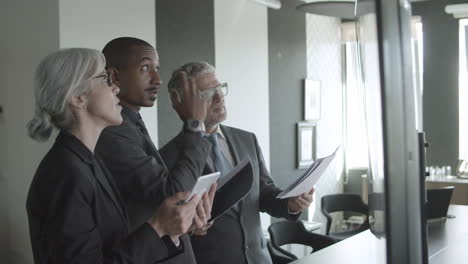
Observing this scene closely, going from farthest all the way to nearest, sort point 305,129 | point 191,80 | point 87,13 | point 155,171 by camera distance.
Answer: point 305,129 < point 87,13 < point 191,80 < point 155,171

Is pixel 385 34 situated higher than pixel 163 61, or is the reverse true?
pixel 163 61

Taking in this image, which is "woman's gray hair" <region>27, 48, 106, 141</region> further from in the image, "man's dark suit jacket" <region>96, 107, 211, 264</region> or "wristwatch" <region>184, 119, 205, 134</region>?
"wristwatch" <region>184, 119, 205, 134</region>

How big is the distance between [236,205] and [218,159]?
0.69 feet

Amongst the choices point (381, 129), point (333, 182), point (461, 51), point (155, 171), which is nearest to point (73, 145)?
point (155, 171)

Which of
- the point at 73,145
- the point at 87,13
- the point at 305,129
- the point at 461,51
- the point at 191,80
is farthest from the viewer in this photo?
the point at 461,51

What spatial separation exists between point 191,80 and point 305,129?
13.5ft

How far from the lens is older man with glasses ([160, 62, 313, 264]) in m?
2.00

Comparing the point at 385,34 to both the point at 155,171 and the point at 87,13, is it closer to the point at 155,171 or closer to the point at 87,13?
the point at 155,171

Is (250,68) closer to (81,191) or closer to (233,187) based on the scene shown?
(233,187)

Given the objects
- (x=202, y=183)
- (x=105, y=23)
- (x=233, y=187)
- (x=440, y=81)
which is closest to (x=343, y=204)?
(x=440, y=81)

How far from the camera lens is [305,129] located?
586 centimetres

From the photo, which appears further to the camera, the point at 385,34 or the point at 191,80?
the point at 191,80

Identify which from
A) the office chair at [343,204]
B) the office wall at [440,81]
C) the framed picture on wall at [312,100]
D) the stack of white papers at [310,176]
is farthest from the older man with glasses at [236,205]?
the office wall at [440,81]

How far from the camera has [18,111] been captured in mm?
3242
